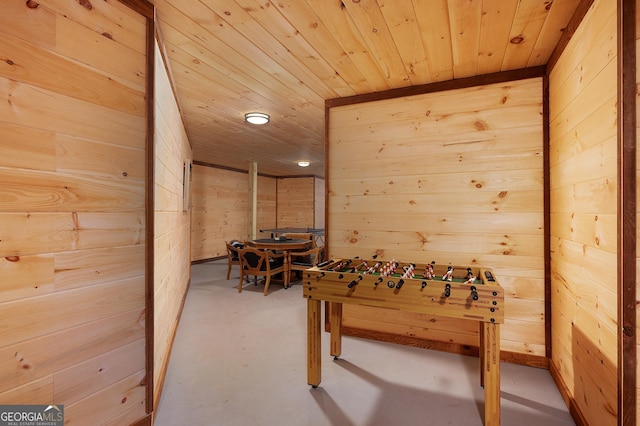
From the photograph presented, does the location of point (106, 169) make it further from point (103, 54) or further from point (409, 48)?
point (409, 48)

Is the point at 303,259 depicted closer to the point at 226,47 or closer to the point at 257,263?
the point at 257,263

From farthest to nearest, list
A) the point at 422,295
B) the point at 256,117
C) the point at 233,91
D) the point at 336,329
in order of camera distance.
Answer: the point at 256,117 → the point at 233,91 → the point at 336,329 → the point at 422,295

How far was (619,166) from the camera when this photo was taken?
1.28 metres

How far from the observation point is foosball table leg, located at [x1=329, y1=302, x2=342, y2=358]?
101 inches

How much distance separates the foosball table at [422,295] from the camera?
166 cm

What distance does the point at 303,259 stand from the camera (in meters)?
5.29

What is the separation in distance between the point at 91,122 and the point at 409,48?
1901mm

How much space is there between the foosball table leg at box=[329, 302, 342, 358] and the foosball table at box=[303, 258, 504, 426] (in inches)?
16.3

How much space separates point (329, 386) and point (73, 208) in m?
1.87

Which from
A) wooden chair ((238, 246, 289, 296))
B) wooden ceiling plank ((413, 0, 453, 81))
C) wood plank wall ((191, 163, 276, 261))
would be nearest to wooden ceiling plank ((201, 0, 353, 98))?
wooden ceiling plank ((413, 0, 453, 81))

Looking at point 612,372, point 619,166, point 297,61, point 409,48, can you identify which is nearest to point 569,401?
point 612,372

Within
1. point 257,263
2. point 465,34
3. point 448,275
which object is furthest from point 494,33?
point 257,263

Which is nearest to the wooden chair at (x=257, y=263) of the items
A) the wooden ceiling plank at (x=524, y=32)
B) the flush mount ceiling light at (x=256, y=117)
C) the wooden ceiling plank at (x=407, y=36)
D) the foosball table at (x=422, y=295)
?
the flush mount ceiling light at (x=256, y=117)

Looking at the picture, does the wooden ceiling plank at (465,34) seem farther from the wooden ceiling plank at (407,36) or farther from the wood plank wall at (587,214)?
the wood plank wall at (587,214)
